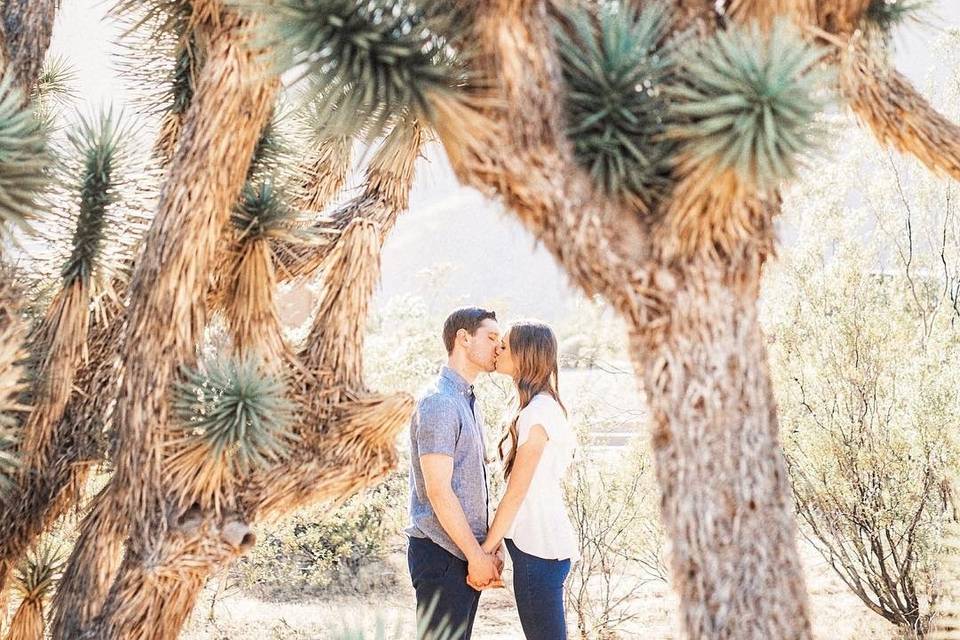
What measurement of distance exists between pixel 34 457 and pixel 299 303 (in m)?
11.7

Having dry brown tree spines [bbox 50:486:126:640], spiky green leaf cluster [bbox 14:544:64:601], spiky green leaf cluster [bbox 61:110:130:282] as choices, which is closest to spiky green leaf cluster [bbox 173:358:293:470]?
dry brown tree spines [bbox 50:486:126:640]

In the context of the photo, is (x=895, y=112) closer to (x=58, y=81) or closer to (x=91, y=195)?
(x=91, y=195)

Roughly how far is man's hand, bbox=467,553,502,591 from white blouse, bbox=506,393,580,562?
0.54ft

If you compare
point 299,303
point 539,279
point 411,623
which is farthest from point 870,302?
point 539,279

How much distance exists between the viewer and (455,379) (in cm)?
358

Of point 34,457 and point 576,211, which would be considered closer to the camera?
point 576,211

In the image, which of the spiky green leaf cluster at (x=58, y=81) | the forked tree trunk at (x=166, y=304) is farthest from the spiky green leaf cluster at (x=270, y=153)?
the spiky green leaf cluster at (x=58, y=81)

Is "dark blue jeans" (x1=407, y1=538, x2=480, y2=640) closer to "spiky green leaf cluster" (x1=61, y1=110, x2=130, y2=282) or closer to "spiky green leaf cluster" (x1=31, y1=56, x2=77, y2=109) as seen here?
"spiky green leaf cluster" (x1=61, y1=110, x2=130, y2=282)

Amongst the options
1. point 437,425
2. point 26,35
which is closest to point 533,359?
point 437,425

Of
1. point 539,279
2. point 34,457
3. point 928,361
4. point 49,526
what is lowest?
point 49,526

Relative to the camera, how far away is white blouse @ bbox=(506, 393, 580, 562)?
3445mm

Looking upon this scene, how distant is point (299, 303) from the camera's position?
15.7 m

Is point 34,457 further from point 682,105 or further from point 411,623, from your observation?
point 411,623

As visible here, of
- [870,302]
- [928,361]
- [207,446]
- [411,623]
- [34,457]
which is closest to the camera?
[207,446]
